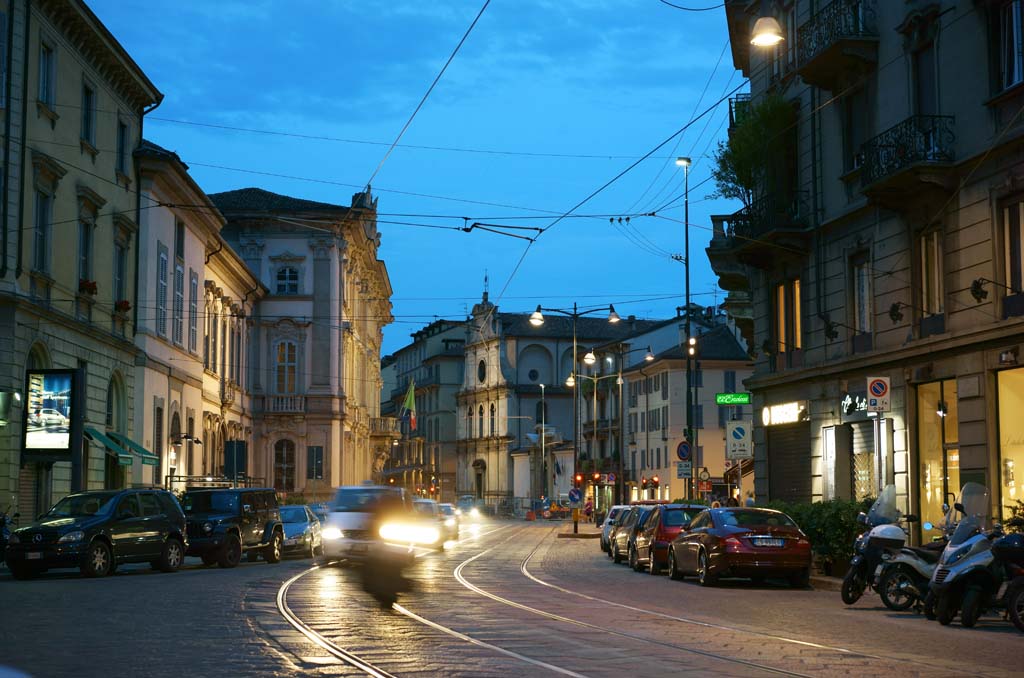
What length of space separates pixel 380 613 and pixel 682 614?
3.95m

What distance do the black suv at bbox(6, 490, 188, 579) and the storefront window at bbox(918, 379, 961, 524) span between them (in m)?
14.9

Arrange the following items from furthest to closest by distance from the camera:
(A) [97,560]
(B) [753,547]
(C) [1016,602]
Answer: (A) [97,560] → (B) [753,547] → (C) [1016,602]

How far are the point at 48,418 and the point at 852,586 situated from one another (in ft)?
66.4

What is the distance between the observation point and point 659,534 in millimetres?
30266

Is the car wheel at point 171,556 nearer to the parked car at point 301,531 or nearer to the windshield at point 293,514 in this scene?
the parked car at point 301,531

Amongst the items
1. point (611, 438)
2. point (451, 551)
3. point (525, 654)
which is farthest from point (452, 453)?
point (525, 654)

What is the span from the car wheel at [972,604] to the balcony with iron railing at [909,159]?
33.1 ft

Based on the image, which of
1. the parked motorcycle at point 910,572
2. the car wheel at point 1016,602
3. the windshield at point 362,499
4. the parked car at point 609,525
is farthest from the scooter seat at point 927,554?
the parked car at point 609,525

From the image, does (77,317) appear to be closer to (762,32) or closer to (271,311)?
(762,32)

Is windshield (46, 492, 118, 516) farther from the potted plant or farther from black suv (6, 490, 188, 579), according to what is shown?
the potted plant

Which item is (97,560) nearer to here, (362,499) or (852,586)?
(362,499)

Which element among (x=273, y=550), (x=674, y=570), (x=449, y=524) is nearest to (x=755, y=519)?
(x=674, y=570)

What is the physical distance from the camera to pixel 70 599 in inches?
760

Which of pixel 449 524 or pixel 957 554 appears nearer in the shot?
pixel 957 554
